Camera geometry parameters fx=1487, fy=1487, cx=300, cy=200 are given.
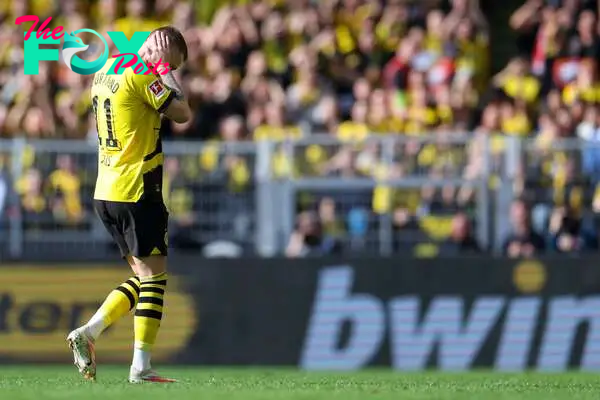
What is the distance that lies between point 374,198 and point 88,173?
9.74 ft

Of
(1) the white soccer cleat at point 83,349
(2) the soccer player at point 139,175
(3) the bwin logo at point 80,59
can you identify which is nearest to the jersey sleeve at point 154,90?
(2) the soccer player at point 139,175

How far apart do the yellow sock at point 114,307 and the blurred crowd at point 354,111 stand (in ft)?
16.4

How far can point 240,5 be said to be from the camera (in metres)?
18.8

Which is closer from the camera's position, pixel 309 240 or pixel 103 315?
pixel 103 315

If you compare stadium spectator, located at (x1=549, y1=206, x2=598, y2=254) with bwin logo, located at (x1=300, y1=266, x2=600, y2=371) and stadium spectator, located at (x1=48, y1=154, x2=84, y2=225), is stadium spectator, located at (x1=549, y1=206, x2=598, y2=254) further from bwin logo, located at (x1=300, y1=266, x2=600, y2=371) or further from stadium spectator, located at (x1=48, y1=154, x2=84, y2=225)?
stadium spectator, located at (x1=48, y1=154, x2=84, y2=225)

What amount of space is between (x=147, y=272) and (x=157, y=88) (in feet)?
4.18

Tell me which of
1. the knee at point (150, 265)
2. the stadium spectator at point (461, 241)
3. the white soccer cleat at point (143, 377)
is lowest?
the white soccer cleat at point (143, 377)

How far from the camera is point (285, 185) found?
1530 centimetres

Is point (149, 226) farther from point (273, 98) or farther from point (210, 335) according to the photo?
point (273, 98)

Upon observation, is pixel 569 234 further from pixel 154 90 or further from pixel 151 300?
pixel 154 90

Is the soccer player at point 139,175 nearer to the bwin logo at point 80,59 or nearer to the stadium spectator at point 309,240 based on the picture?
the bwin logo at point 80,59

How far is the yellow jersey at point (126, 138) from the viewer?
9.97 metres

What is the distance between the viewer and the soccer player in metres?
9.88

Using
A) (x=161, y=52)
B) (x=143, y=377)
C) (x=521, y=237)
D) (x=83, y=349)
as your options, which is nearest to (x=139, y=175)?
(x=161, y=52)
